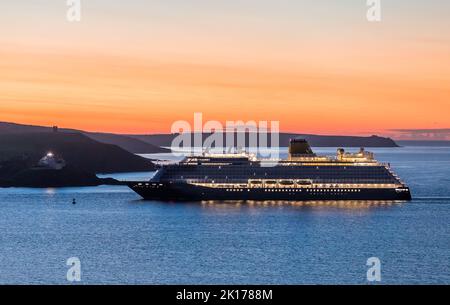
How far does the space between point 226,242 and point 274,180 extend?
1265 inches

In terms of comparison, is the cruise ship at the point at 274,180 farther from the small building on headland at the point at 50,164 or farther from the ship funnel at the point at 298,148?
the small building on headland at the point at 50,164

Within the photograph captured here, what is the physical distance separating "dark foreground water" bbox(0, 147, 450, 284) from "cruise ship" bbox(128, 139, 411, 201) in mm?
2945

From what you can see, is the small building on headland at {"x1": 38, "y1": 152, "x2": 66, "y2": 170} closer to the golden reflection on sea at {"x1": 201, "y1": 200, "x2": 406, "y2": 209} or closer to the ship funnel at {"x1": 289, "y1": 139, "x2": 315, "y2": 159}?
the ship funnel at {"x1": 289, "y1": 139, "x2": 315, "y2": 159}

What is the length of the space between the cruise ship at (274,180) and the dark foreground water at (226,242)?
2945 millimetres

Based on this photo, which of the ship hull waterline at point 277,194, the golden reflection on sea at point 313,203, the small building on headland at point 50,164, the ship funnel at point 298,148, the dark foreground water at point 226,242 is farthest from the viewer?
the small building on headland at point 50,164

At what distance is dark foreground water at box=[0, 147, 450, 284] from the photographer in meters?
42.6

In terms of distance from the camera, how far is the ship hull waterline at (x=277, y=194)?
84.9m

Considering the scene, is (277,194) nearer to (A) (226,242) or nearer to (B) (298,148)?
(B) (298,148)

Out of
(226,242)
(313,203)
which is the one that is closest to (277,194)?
(313,203)

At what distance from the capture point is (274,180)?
86.4 metres

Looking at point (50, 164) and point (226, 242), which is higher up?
point (50, 164)

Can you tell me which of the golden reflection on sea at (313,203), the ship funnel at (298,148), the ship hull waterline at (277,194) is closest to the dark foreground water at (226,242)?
the golden reflection on sea at (313,203)

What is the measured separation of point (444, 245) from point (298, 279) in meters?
17.6

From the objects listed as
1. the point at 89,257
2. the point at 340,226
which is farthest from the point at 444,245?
the point at 89,257
